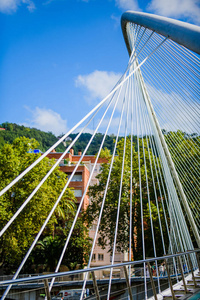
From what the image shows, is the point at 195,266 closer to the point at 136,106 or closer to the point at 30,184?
the point at 136,106

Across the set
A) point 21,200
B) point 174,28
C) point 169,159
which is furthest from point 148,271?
point 21,200

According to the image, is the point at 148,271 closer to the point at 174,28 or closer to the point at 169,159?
the point at 174,28

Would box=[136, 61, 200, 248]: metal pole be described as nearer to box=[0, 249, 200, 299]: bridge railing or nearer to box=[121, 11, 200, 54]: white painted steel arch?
box=[0, 249, 200, 299]: bridge railing

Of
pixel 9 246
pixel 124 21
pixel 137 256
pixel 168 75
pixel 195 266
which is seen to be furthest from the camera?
pixel 137 256

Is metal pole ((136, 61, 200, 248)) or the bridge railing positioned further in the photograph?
metal pole ((136, 61, 200, 248))

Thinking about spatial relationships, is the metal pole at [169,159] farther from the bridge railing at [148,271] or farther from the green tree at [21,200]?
the green tree at [21,200]

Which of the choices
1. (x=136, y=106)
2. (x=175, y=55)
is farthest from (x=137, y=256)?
(x=175, y=55)

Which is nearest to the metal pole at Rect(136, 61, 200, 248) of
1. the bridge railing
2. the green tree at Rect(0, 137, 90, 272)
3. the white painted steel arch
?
the bridge railing

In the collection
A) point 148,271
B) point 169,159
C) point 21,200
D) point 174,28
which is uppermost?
point 21,200

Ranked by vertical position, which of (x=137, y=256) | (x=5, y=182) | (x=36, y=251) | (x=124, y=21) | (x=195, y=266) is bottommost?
(x=195, y=266)

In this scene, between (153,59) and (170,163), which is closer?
(153,59)

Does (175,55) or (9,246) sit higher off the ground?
(175,55)

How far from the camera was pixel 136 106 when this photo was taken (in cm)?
962

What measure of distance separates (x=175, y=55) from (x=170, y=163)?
450cm
